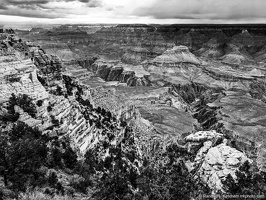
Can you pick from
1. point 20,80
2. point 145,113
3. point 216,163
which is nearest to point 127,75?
point 145,113

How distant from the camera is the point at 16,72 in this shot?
99.4ft

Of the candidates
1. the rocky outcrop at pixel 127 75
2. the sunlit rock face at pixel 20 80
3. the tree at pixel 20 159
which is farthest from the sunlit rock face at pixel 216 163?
the rocky outcrop at pixel 127 75

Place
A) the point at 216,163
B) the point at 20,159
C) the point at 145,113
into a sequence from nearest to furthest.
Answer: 1. the point at 20,159
2. the point at 216,163
3. the point at 145,113

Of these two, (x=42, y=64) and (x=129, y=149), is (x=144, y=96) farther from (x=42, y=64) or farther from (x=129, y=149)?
(x=42, y=64)

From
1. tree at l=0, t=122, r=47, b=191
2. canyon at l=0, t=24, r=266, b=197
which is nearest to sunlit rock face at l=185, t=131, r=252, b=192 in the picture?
canyon at l=0, t=24, r=266, b=197

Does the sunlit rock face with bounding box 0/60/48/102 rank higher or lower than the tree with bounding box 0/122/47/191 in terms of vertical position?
A: higher

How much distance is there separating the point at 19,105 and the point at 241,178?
26.0m

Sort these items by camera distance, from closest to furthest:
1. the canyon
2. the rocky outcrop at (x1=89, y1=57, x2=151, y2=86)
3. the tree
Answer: the tree < the canyon < the rocky outcrop at (x1=89, y1=57, x2=151, y2=86)

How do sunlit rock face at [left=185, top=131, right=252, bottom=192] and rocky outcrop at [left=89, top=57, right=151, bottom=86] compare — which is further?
rocky outcrop at [left=89, top=57, right=151, bottom=86]

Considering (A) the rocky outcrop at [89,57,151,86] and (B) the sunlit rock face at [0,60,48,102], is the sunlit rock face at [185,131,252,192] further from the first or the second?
(A) the rocky outcrop at [89,57,151,86]

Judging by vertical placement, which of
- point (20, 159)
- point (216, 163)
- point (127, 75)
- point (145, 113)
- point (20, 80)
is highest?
point (20, 80)

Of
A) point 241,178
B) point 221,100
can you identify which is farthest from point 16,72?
point 221,100

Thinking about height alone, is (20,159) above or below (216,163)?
above

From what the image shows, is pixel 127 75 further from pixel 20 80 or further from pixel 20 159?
pixel 20 159
